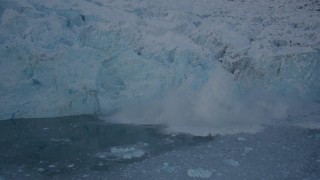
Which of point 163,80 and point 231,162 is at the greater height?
point 163,80

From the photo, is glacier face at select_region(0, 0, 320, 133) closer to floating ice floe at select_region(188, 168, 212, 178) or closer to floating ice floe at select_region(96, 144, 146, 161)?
floating ice floe at select_region(96, 144, 146, 161)

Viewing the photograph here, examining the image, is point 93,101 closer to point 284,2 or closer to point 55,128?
point 55,128

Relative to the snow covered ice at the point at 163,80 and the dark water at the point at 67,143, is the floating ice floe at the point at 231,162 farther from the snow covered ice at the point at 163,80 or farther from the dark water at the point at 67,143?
the dark water at the point at 67,143

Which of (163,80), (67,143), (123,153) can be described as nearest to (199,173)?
(123,153)

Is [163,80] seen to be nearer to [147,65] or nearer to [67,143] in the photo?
[147,65]

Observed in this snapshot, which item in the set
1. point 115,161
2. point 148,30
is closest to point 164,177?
point 115,161

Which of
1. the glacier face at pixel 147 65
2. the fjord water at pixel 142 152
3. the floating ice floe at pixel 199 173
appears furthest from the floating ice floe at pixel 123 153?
the glacier face at pixel 147 65
